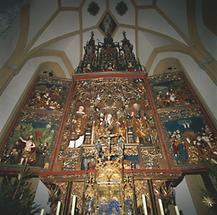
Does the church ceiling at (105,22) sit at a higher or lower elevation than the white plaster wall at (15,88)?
higher

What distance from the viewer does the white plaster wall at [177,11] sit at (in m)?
9.38

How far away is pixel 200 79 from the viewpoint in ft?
27.5

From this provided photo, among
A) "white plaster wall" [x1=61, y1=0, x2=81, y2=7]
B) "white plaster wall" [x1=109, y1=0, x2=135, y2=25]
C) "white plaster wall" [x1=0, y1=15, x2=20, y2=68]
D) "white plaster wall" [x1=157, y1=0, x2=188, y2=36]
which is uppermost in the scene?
"white plaster wall" [x1=109, y1=0, x2=135, y2=25]

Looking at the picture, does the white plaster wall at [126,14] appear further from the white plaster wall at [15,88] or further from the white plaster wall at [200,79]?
the white plaster wall at [15,88]

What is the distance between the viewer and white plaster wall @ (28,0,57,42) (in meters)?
9.33

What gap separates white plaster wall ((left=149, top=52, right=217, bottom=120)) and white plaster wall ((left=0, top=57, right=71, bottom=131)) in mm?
6715

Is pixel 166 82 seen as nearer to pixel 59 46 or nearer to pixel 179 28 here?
pixel 179 28

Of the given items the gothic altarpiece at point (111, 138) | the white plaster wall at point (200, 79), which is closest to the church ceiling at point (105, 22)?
the white plaster wall at point (200, 79)

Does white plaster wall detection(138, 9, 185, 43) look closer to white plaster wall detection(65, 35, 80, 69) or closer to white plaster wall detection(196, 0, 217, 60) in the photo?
white plaster wall detection(196, 0, 217, 60)

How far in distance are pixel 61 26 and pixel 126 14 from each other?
12.6ft

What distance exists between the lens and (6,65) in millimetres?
7688

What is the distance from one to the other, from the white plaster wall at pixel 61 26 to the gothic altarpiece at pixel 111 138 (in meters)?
2.41

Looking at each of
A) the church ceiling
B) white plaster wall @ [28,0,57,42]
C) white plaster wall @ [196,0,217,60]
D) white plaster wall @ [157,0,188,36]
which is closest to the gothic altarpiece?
white plaster wall @ [196,0,217,60]

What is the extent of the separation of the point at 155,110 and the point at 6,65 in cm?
590
